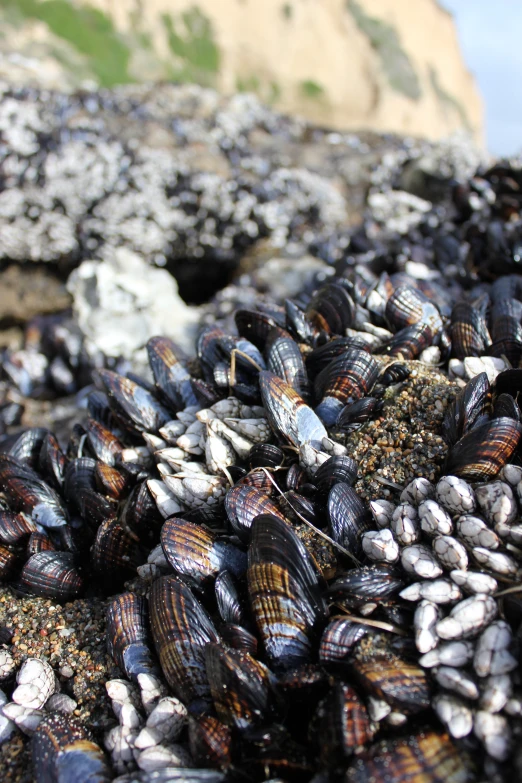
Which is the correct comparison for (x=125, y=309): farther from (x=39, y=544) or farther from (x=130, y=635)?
(x=130, y=635)

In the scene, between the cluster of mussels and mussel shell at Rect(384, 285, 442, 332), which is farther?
mussel shell at Rect(384, 285, 442, 332)

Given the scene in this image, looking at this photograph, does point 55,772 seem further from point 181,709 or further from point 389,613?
point 389,613

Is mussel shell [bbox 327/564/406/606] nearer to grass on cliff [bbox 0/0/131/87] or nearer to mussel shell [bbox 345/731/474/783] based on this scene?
mussel shell [bbox 345/731/474/783]

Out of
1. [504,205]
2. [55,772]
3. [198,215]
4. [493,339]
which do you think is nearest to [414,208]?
[504,205]

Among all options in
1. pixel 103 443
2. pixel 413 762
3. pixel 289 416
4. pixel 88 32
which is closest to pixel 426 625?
pixel 413 762

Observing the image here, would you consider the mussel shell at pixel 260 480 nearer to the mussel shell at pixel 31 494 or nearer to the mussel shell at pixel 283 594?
the mussel shell at pixel 283 594

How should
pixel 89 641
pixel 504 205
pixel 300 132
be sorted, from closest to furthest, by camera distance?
pixel 89 641, pixel 504 205, pixel 300 132

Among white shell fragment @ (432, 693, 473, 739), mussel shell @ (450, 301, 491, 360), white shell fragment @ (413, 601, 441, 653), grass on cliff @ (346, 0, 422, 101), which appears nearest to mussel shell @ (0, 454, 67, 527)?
white shell fragment @ (413, 601, 441, 653)

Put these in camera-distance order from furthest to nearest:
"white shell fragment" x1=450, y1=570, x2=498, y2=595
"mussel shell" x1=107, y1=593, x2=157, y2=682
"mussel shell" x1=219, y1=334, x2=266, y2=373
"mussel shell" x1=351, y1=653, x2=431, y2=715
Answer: "mussel shell" x1=219, y1=334, x2=266, y2=373, "mussel shell" x1=107, y1=593, x2=157, y2=682, "white shell fragment" x1=450, y1=570, x2=498, y2=595, "mussel shell" x1=351, y1=653, x2=431, y2=715
